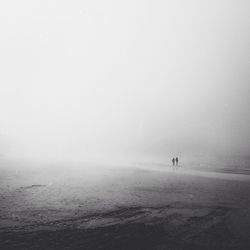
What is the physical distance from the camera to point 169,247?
15.4 metres

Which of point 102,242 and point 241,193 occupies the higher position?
point 241,193

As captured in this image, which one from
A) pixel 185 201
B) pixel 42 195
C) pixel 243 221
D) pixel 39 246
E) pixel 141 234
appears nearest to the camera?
pixel 39 246

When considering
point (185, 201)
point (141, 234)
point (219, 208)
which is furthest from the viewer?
point (185, 201)

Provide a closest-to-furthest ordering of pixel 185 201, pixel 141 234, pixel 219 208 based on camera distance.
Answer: pixel 141 234
pixel 219 208
pixel 185 201

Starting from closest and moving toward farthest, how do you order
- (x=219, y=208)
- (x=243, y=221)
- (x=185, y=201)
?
(x=243, y=221) < (x=219, y=208) < (x=185, y=201)

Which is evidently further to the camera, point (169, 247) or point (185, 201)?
point (185, 201)

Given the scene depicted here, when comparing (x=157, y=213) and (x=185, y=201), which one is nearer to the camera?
(x=157, y=213)

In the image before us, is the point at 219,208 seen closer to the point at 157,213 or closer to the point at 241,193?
the point at 157,213

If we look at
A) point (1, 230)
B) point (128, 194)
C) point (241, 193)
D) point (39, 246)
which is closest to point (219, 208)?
point (241, 193)

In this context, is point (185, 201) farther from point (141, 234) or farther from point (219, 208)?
point (141, 234)

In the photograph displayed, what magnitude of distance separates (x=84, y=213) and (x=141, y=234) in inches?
278

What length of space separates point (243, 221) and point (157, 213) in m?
6.91

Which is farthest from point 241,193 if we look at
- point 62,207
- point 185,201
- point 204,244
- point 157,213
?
point 62,207

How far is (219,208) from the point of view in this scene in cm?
2456
